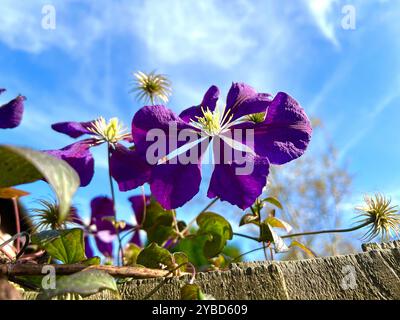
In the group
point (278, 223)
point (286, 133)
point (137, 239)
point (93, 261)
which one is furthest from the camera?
point (137, 239)

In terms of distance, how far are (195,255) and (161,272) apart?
101 cm

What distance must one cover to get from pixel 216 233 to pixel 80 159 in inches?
10.1

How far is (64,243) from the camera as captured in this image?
2.09ft

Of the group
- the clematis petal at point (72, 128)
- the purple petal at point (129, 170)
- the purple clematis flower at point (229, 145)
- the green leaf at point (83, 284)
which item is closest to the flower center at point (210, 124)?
the purple clematis flower at point (229, 145)

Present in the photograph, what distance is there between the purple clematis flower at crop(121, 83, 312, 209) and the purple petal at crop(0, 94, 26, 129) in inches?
7.1

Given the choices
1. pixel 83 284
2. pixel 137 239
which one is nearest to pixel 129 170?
pixel 83 284

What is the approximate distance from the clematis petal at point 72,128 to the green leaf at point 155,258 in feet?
0.89

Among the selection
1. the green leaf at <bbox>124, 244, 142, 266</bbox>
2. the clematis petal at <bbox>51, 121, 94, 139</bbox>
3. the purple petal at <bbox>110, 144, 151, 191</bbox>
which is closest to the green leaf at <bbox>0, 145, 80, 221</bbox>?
the purple petal at <bbox>110, 144, 151, 191</bbox>

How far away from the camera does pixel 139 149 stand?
711 mm

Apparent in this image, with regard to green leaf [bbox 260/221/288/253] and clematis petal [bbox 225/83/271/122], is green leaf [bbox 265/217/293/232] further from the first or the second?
clematis petal [bbox 225/83/271/122]

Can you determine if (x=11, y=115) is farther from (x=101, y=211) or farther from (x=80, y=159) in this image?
→ (x=101, y=211)

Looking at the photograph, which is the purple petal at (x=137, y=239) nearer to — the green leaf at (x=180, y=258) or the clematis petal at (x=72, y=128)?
the clematis petal at (x=72, y=128)

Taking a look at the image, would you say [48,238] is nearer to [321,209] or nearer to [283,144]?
[283,144]

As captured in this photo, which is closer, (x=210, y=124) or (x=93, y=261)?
(x=93, y=261)
